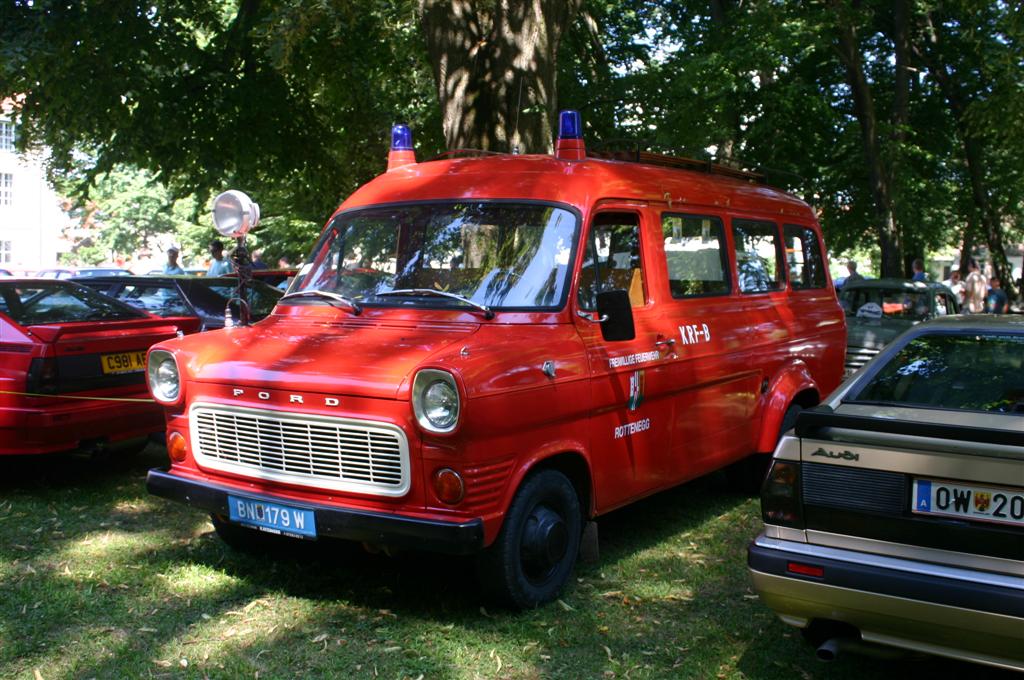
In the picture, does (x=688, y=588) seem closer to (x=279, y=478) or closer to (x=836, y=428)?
(x=836, y=428)

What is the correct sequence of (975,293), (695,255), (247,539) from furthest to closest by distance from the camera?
(975,293) < (695,255) < (247,539)

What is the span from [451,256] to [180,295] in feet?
19.1

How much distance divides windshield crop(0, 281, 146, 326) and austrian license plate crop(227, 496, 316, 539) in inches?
131

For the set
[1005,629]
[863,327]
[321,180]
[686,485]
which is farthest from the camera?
[321,180]

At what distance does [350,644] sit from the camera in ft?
16.1

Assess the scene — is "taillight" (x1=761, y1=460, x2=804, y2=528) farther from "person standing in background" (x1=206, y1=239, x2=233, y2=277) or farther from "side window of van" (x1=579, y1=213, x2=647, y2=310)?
"person standing in background" (x1=206, y1=239, x2=233, y2=277)

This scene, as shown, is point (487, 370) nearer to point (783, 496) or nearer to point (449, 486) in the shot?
point (449, 486)

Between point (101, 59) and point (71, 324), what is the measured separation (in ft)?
24.9

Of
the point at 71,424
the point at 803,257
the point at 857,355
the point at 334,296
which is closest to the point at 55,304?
the point at 71,424

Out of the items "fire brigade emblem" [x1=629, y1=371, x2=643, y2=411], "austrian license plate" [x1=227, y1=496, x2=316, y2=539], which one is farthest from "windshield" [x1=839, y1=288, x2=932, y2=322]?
"austrian license plate" [x1=227, y1=496, x2=316, y2=539]

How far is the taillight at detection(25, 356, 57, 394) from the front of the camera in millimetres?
7160

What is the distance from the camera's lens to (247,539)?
614 centimetres

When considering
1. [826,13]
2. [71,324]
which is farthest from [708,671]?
[826,13]

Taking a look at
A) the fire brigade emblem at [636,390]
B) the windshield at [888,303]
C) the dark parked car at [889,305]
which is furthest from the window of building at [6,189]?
the fire brigade emblem at [636,390]
